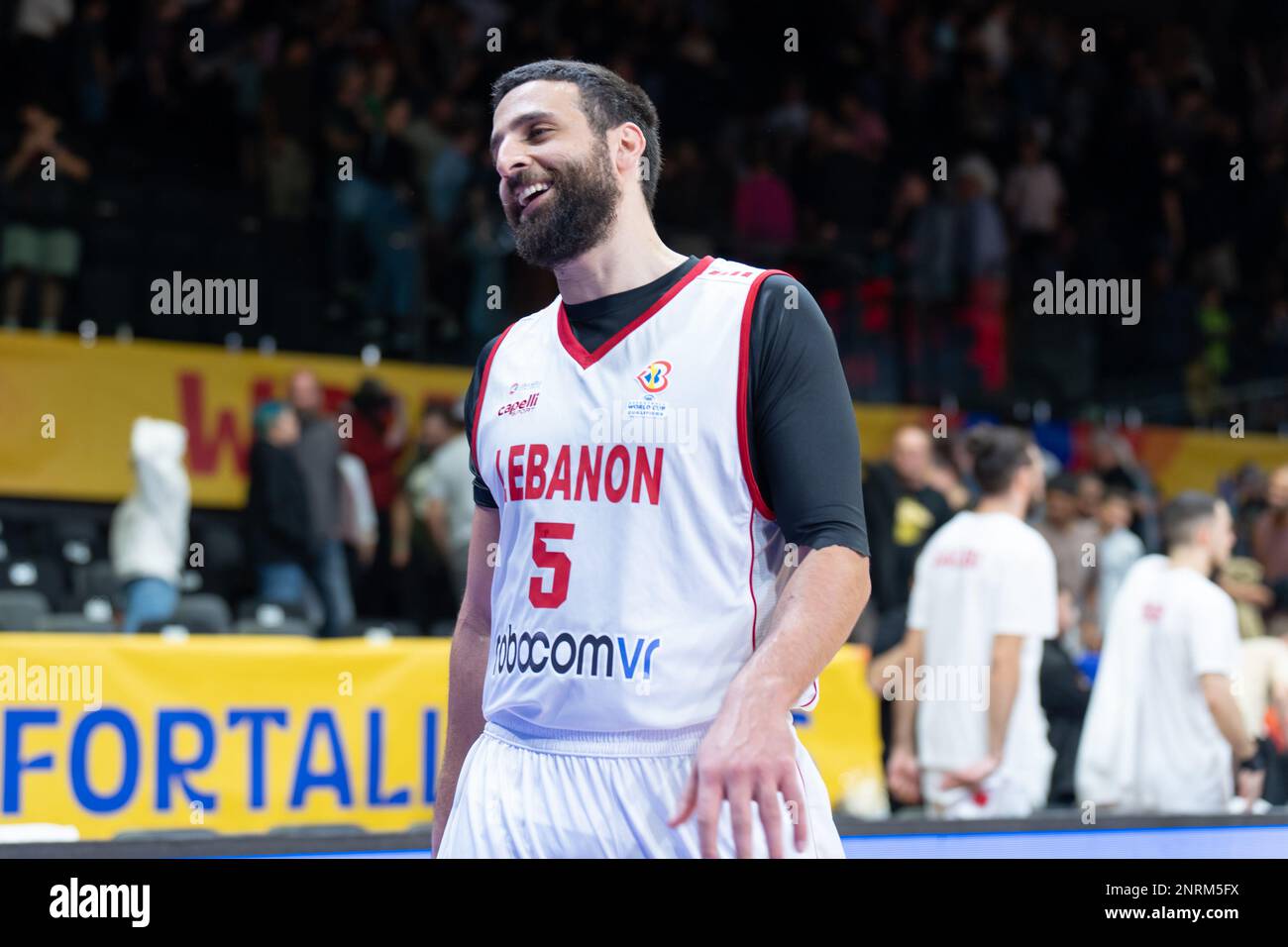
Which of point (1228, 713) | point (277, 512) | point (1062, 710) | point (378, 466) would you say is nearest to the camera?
point (1228, 713)

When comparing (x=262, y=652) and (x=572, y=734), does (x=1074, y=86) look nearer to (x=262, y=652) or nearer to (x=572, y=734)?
(x=262, y=652)

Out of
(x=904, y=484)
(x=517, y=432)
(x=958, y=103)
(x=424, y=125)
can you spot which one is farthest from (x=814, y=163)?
(x=517, y=432)

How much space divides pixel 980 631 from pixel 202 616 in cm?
399

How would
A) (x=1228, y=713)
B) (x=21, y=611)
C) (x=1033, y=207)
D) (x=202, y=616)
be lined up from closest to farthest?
(x=1228, y=713) → (x=21, y=611) → (x=202, y=616) → (x=1033, y=207)

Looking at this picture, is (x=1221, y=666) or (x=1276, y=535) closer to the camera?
(x=1221, y=666)

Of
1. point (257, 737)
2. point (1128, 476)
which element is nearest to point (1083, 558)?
point (1128, 476)

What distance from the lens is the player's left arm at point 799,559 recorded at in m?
2.37

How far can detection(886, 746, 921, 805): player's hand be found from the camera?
770cm

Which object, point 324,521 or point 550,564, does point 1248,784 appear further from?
point 550,564

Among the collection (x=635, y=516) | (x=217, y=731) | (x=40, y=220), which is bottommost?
(x=217, y=731)

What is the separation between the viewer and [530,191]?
2729 mm

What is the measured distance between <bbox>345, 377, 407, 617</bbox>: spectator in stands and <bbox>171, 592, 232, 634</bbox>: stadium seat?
1626 mm

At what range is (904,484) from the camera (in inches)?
A: 394
